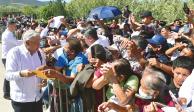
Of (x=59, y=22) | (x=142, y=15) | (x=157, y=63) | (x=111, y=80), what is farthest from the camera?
(x=59, y=22)

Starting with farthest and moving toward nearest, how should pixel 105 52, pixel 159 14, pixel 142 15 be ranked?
pixel 159 14 → pixel 142 15 → pixel 105 52

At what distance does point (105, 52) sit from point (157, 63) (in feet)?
2.32

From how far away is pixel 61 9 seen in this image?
44.2 m

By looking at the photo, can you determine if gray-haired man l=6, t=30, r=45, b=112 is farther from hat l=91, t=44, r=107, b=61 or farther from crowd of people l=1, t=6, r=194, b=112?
hat l=91, t=44, r=107, b=61

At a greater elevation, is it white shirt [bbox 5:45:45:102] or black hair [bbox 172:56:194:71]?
black hair [bbox 172:56:194:71]

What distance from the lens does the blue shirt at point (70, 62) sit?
661 cm

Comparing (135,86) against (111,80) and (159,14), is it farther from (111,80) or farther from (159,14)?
(159,14)

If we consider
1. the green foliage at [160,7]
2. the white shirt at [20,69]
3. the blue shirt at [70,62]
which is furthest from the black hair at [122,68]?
the green foliage at [160,7]

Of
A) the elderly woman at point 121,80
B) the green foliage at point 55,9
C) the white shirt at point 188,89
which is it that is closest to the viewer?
the white shirt at point 188,89

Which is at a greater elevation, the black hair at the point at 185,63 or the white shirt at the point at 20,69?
the black hair at the point at 185,63

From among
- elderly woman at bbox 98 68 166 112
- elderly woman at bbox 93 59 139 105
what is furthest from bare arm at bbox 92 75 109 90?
elderly woman at bbox 98 68 166 112

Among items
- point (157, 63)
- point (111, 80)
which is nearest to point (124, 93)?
point (111, 80)

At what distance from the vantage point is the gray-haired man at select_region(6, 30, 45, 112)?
6152 millimetres

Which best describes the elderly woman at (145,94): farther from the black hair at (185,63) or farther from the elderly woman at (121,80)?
the black hair at (185,63)
